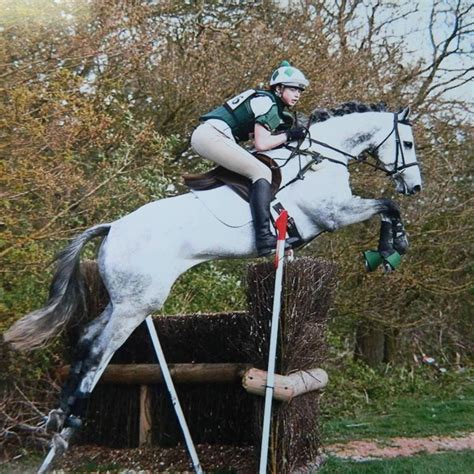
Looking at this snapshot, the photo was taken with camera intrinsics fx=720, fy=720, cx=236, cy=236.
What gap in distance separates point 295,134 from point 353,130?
47cm

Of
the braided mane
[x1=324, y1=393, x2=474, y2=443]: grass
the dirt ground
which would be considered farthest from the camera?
[x1=324, y1=393, x2=474, y2=443]: grass

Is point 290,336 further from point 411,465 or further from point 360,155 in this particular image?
point 360,155

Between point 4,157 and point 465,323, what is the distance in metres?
10.7

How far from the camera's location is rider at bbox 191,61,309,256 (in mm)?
4691

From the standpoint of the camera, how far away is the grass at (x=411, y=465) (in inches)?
195

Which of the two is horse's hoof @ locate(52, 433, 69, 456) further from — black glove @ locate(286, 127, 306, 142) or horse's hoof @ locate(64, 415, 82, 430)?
black glove @ locate(286, 127, 306, 142)

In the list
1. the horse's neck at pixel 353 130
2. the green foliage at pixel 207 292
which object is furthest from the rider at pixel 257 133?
the green foliage at pixel 207 292

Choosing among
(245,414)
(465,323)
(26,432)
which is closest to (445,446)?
(245,414)

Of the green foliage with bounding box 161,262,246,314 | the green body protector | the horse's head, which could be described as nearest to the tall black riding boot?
the green body protector

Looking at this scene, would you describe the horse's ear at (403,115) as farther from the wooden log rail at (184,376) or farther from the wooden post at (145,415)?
the wooden post at (145,415)

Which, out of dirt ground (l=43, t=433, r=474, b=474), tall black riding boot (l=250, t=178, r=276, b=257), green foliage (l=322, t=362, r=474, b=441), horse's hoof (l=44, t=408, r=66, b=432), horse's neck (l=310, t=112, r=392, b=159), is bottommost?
green foliage (l=322, t=362, r=474, b=441)

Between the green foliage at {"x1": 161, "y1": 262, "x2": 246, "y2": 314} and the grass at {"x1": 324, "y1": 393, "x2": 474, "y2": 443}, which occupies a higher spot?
the green foliage at {"x1": 161, "y1": 262, "x2": 246, "y2": 314}

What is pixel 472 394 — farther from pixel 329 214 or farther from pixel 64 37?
pixel 64 37

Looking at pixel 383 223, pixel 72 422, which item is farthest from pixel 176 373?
pixel 383 223
